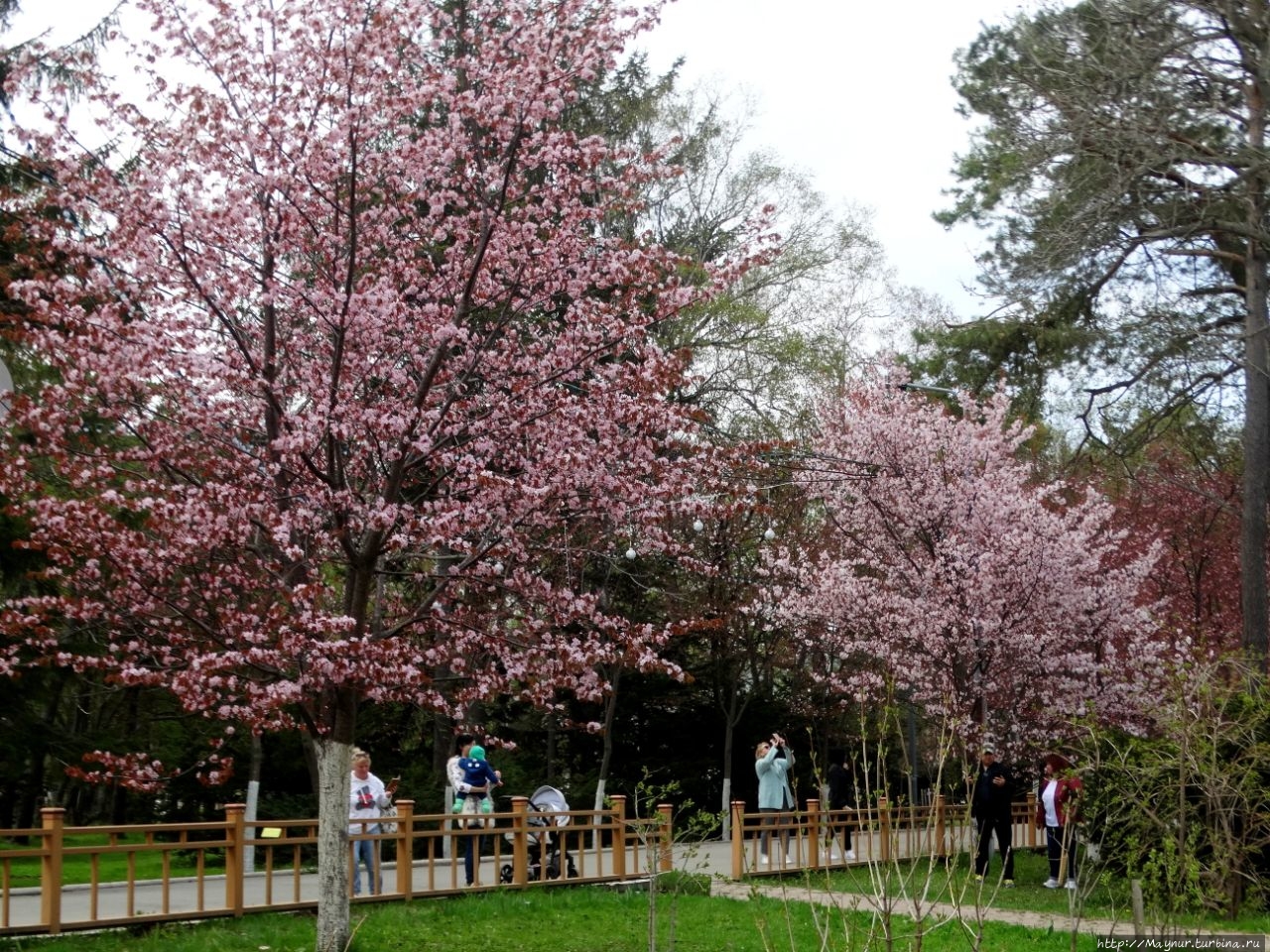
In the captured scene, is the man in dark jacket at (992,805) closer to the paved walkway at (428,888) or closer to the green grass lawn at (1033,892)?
the green grass lawn at (1033,892)

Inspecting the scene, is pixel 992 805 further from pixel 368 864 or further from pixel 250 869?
pixel 250 869

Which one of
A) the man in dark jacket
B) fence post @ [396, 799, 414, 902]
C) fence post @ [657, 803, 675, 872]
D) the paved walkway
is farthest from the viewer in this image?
the man in dark jacket

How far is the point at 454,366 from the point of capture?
10500 mm

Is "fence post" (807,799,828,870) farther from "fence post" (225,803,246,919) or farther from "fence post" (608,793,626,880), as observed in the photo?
"fence post" (225,803,246,919)

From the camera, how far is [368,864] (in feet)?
47.2

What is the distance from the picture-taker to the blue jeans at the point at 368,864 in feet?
44.8

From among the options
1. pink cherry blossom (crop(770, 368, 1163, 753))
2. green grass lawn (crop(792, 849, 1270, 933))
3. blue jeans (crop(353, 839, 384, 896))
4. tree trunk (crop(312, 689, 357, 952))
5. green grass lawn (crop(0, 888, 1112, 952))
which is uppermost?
pink cherry blossom (crop(770, 368, 1163, 753))

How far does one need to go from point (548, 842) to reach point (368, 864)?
7.25 ft

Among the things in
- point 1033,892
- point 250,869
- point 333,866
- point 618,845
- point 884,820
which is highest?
point 884,820

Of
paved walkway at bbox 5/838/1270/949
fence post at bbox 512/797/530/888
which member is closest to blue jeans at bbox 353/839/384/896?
paved walkway at bbox 5/838/1270/949

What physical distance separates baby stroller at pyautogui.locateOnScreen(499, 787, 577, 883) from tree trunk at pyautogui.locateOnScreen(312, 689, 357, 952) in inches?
198

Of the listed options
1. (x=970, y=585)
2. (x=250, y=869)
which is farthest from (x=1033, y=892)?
(x=250, y=869)

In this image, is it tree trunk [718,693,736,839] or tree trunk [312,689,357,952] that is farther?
tree trunk [718,693,736,839]

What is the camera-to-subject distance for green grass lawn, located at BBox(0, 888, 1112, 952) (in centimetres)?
1088
